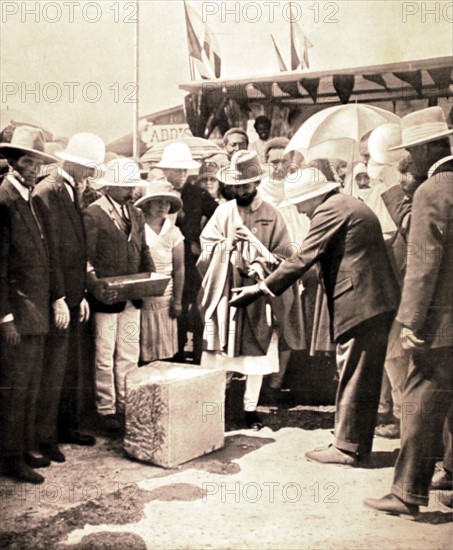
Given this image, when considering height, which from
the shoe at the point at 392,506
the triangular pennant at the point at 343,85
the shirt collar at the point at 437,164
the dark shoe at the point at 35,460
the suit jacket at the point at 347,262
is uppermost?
the triangular pennant at the point at 343,85

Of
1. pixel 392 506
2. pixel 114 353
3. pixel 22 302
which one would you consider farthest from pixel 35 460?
pixel 392 506

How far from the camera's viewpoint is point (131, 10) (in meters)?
3.49

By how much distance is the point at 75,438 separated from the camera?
11.7ft

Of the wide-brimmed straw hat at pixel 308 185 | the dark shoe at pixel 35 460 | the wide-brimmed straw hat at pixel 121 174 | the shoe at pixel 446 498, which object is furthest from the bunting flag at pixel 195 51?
the shoe at pixel 446 498

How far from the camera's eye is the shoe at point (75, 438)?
3564 mm

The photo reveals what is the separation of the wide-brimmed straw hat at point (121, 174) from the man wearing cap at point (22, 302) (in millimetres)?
278

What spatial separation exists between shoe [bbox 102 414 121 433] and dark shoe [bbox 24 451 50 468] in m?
0.33

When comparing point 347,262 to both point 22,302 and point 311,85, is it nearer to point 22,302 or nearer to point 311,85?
point 311,85

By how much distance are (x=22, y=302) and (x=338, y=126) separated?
68.9 inches

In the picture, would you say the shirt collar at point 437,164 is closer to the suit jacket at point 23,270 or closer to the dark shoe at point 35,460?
the suit jacket at point 23,270

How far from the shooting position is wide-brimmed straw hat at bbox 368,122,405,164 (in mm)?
3447

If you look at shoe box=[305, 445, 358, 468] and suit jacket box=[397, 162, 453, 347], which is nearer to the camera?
suit jacket box=[397, 162, 453, 347]

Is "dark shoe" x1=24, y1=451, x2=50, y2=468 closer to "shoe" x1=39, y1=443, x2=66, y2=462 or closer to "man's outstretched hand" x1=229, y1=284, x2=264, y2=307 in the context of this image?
"shoe" x1=39, y1=443, x2=66, y2=462

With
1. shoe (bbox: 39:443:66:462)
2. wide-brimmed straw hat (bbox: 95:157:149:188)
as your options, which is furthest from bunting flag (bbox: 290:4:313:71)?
shoe (bbox: 39:443:66:462)
